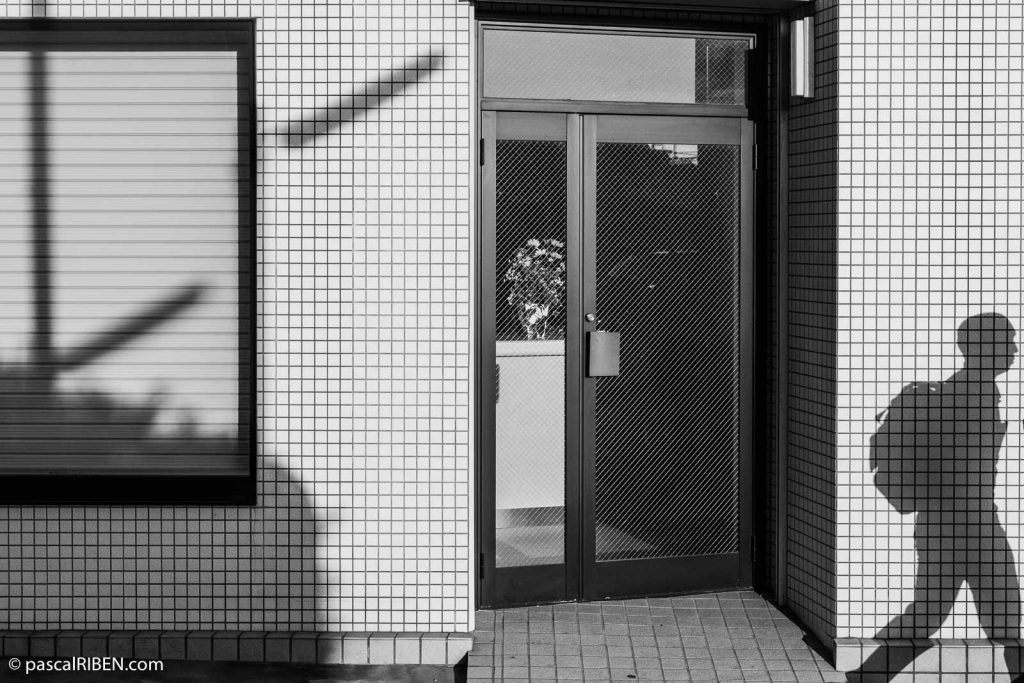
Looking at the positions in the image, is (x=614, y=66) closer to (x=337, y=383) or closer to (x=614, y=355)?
(x=614, y=355)

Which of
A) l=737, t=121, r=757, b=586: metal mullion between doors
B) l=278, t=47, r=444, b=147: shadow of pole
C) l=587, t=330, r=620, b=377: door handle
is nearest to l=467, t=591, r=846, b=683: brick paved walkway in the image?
l=737, t=121, r=757, b=586: metal mullion between doors

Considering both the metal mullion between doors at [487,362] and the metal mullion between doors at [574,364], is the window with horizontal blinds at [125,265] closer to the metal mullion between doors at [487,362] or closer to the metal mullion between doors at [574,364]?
the metal mullion between doors at [487,362]

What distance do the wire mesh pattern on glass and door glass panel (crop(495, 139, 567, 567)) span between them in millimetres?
234

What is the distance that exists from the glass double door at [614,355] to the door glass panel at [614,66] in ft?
0.46

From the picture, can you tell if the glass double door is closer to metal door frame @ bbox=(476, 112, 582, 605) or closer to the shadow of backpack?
metal door frame @ bbox=(476, 112, 582, 605)

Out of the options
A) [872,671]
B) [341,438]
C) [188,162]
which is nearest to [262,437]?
[341,438]

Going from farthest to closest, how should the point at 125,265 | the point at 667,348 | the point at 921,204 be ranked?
1. the point at 667,348
2. the point at 125,265
3. the point at 921,204

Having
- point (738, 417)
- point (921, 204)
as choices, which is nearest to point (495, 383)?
point (738, 417)

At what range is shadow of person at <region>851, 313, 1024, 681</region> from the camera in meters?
5.68

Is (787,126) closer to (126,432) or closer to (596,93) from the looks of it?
(596,93)

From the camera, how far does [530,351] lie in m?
6.35

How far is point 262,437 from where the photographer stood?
5711 mm

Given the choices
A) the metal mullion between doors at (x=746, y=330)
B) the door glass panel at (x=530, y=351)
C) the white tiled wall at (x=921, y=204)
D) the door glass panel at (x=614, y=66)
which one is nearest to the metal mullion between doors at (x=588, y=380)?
the door glass panel at (x=530, y=351)

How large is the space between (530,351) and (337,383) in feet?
3.73
